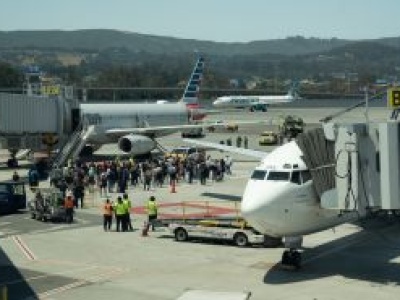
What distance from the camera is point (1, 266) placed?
2659cm

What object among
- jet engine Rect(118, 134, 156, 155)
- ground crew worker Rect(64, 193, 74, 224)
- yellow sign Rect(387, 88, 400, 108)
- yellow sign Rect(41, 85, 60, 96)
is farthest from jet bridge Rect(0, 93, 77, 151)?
yellow sign Rect(387, 88, 400, 108)

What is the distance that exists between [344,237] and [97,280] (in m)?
11.1

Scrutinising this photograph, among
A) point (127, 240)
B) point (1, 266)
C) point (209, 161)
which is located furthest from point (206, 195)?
point (1, 266)

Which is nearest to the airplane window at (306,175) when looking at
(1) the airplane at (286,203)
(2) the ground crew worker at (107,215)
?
(1) the airplane at (286,203)

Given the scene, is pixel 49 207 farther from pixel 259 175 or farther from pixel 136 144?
pixel 136 144

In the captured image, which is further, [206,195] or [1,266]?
[206,195]

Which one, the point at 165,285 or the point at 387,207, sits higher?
the point at 387,207

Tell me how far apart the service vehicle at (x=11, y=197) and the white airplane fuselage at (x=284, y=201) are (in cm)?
1838

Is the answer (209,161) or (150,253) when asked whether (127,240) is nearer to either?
(150,253)

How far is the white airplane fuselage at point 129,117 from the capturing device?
6247 centimetres

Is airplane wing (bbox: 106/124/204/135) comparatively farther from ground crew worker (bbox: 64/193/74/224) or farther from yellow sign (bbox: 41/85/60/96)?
ground crew worker (bbox: 64/193/74/224)

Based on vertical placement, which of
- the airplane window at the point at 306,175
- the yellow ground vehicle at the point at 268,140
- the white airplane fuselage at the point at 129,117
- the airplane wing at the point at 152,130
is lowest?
the yellow ground vehicle at the point at 268,140

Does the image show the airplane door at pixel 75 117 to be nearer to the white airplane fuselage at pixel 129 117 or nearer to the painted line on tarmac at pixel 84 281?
the white airplane fuselage at pixel 129 117

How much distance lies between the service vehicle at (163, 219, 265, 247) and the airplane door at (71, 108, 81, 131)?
98.4ft
